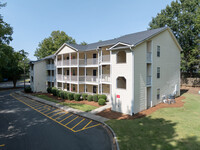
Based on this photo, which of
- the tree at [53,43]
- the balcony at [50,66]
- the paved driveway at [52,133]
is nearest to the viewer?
the paved driveway at [52,133]

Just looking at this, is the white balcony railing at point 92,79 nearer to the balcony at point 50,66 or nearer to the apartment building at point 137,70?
the apartment building at point 137,70

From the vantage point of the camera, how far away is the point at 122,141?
311 inches

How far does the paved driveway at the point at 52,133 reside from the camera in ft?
25.5

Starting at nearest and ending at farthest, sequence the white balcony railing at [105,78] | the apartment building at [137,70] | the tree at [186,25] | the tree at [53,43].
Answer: the apartment building at [137,70], the white balcony railing at [105,78], the tree at [186,25], the tree at [53,43]

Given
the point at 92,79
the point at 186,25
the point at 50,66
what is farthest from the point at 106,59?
the point at 186,25

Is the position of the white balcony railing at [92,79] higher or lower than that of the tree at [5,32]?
lower

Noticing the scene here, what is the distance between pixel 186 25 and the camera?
105 ft

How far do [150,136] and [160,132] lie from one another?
109 cm

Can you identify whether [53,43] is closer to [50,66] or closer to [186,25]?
[50,66]

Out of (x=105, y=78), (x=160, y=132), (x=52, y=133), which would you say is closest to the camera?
(x=160, y=132)

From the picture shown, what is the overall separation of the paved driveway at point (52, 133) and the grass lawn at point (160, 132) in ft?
4.48

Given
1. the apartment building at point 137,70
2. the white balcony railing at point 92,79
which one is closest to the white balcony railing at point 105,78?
the apartment building at point 137,70

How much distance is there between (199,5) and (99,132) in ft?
139

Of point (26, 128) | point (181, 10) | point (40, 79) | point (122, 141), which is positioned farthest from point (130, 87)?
point (181, 10)
